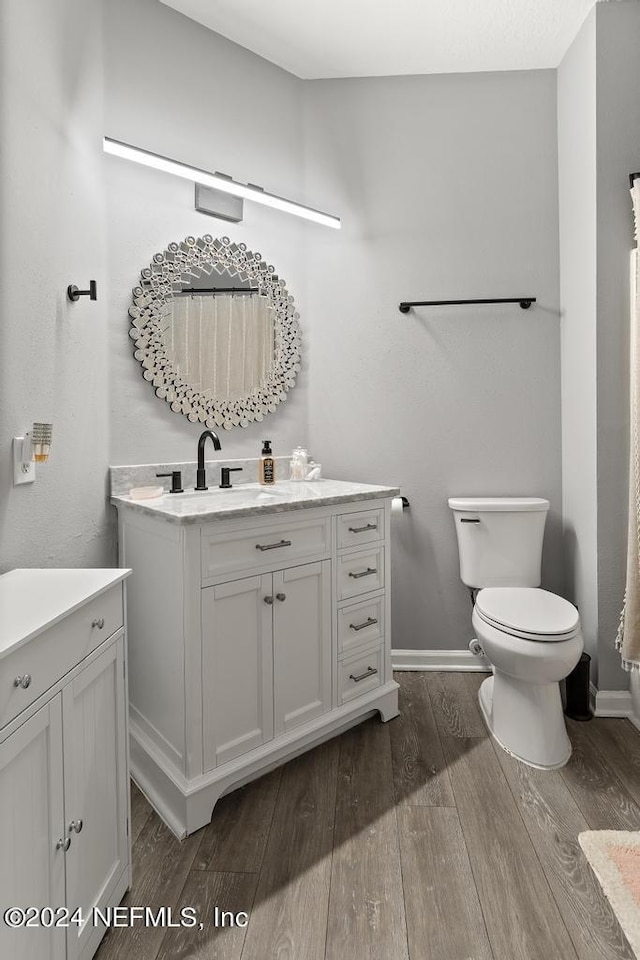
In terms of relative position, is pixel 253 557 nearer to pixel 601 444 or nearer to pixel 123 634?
pixel 123 634

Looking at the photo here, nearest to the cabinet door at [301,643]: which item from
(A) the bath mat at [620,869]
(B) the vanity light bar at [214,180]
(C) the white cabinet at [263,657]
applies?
(C) the white cabinet at [263,657]

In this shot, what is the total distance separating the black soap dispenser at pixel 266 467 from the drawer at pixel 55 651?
3.39ft

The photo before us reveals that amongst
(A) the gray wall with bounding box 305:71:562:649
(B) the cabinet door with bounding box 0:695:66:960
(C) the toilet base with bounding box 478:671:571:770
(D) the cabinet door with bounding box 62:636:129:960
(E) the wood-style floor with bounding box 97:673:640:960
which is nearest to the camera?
(B) the cabinet door with bounding box 0:695:66:960

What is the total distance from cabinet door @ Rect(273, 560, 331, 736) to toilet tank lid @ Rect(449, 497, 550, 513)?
2.45 ft

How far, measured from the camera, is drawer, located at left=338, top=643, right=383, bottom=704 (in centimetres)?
197

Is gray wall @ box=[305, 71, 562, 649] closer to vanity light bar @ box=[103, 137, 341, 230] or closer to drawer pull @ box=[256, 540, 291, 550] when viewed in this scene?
vanity light bar @ box=[103, 137, 341, 230]

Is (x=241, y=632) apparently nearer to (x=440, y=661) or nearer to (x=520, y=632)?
(x=520, y=632)

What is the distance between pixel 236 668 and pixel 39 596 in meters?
0.71

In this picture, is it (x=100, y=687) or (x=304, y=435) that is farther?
(x=304, y=435)

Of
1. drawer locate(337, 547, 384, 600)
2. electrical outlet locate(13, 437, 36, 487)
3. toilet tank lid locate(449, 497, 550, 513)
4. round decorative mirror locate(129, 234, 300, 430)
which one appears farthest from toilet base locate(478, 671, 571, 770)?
electrical outlet locate(13, 437, 36, 487)

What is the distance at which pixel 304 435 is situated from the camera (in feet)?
8.43

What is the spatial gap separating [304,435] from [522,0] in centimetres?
188

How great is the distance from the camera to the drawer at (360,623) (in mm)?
1960

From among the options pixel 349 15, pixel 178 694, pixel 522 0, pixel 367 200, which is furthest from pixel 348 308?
pixel 178 694
